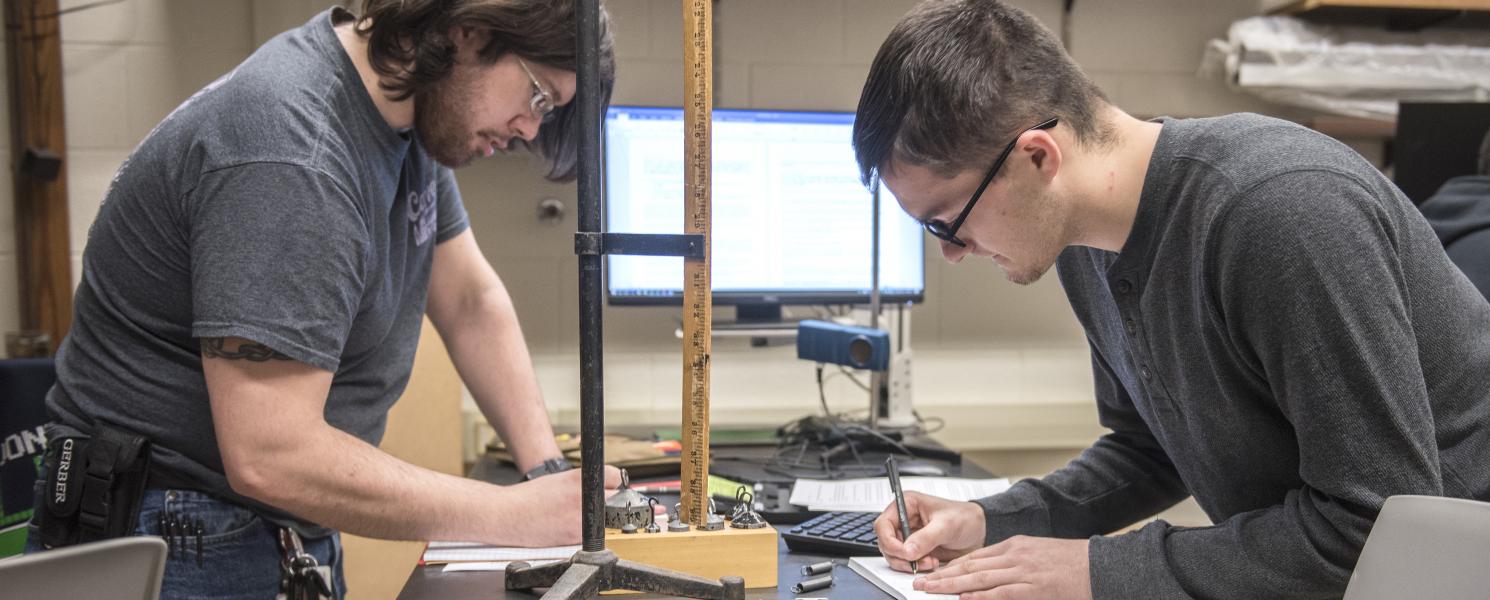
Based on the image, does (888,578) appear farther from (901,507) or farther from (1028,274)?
(1028,274)

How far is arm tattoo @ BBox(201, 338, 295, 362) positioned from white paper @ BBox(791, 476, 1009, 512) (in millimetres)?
735

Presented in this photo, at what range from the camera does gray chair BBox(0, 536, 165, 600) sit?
0.63 metres

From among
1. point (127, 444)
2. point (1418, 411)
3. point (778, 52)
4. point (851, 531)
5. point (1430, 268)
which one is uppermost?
point (778, 52)

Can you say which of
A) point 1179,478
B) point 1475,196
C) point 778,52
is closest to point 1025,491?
point 1179,478

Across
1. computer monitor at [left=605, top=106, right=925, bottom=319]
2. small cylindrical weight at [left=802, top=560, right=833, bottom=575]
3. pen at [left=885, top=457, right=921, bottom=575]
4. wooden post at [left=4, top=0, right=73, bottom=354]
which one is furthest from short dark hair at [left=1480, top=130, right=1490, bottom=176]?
wooden post at [left=4, top=0, right=73, bottom=354]

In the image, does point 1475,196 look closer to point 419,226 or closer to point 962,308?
point 962,308

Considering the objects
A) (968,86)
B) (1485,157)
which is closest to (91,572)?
(968,86)

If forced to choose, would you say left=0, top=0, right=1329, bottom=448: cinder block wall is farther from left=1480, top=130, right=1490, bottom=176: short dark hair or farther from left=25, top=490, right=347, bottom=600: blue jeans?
left=25, top=490, right=347, bottom=600: blue jeans

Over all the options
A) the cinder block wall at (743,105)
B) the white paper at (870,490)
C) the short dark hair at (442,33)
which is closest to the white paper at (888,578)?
the white paper at (870,490)

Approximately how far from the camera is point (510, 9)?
1246 mm

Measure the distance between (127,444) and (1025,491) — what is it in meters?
1.05

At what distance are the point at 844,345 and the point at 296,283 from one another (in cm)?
102

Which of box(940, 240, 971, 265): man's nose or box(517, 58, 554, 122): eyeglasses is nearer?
box(940, 240, 971, 265): man's nose

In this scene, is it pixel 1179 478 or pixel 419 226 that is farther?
pixel 419 226
